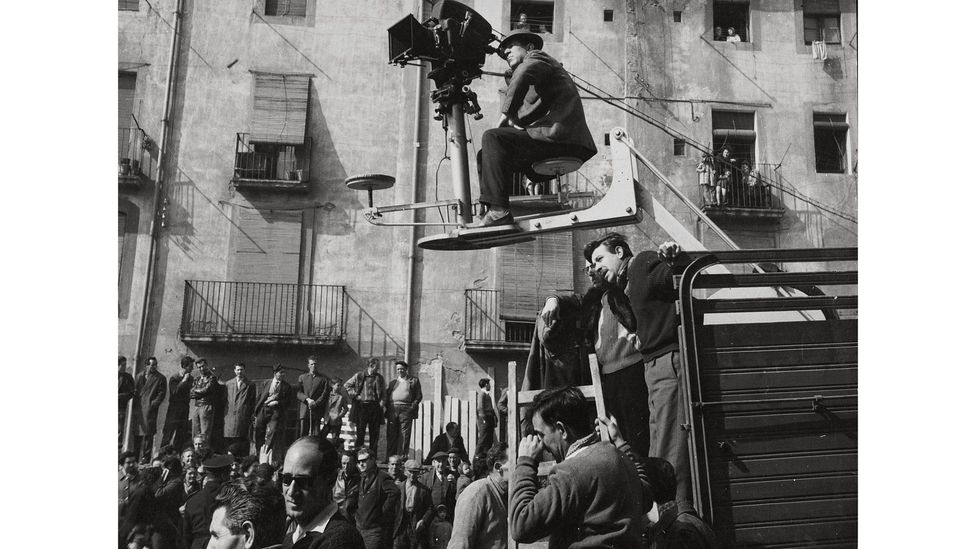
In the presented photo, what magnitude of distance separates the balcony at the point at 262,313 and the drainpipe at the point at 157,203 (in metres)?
0.26

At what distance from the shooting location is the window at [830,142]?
682 centimetres

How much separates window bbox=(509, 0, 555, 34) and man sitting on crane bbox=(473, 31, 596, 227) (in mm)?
718

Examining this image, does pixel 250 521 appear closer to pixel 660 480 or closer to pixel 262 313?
pixel 660 480

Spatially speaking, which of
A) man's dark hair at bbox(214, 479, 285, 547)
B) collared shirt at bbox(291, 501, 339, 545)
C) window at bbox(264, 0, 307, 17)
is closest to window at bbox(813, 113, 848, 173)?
window at bbox(264, 0, 307, 17)

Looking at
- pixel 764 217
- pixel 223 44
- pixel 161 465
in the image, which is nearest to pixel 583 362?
pixel 764 217

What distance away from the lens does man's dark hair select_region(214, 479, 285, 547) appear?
4145 millimetres

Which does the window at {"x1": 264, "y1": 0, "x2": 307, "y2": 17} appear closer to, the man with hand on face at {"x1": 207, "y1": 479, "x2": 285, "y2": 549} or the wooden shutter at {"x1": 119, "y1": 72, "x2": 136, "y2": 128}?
the wooden shutter at {"x1": 119, "y1": 72, "x2": 136, "y2": 128}

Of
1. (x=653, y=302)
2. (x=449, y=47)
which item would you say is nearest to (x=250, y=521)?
(x=653, y=302)

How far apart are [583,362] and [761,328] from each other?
118 cm

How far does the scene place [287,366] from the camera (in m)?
6.54

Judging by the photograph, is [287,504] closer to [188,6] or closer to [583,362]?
[583,362]

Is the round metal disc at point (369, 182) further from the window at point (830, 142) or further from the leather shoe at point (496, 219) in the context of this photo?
the window at point (830, 142)

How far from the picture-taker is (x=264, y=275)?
6715mm

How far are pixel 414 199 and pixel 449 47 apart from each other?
43.8 inches
